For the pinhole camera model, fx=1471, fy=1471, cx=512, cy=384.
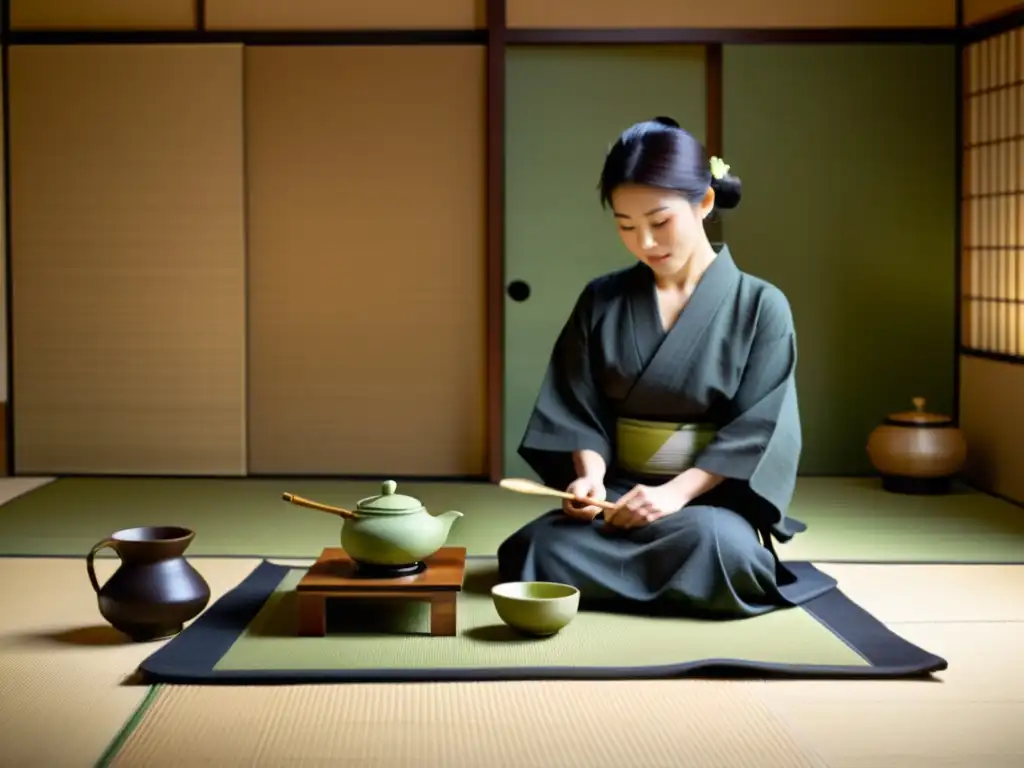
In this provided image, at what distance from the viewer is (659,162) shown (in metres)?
3.79

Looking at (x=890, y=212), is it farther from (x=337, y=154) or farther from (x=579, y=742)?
(x=579, y=742)

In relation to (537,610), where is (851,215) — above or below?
above

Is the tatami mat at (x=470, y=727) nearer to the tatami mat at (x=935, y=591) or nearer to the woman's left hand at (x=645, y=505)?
the woman's left hand at (x=645, y=505)

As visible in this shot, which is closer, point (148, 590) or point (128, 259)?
point (148, 590)

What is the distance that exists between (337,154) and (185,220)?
71 centimetres

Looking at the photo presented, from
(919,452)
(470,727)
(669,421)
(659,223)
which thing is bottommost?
(470,727)

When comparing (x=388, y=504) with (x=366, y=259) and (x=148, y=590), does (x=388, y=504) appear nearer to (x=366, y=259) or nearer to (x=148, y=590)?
(x=148, y=590)

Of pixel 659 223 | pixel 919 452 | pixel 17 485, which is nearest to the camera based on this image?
pixel 659 223

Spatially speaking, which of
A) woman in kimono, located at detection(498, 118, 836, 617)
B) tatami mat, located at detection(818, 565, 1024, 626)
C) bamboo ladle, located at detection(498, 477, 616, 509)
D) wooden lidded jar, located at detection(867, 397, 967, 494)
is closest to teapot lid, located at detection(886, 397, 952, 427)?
wooden lidded jar, located at detection(867, 397, 967, 494)

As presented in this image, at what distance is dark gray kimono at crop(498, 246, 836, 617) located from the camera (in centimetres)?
372

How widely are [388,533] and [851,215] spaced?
353 centimetres

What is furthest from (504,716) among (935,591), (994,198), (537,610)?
(994,198)

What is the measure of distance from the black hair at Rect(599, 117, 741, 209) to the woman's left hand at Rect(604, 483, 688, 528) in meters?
0.77

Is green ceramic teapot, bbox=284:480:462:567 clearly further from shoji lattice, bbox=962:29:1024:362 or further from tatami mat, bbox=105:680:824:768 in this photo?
shoji lattice, bbox=962:29:1024:362
